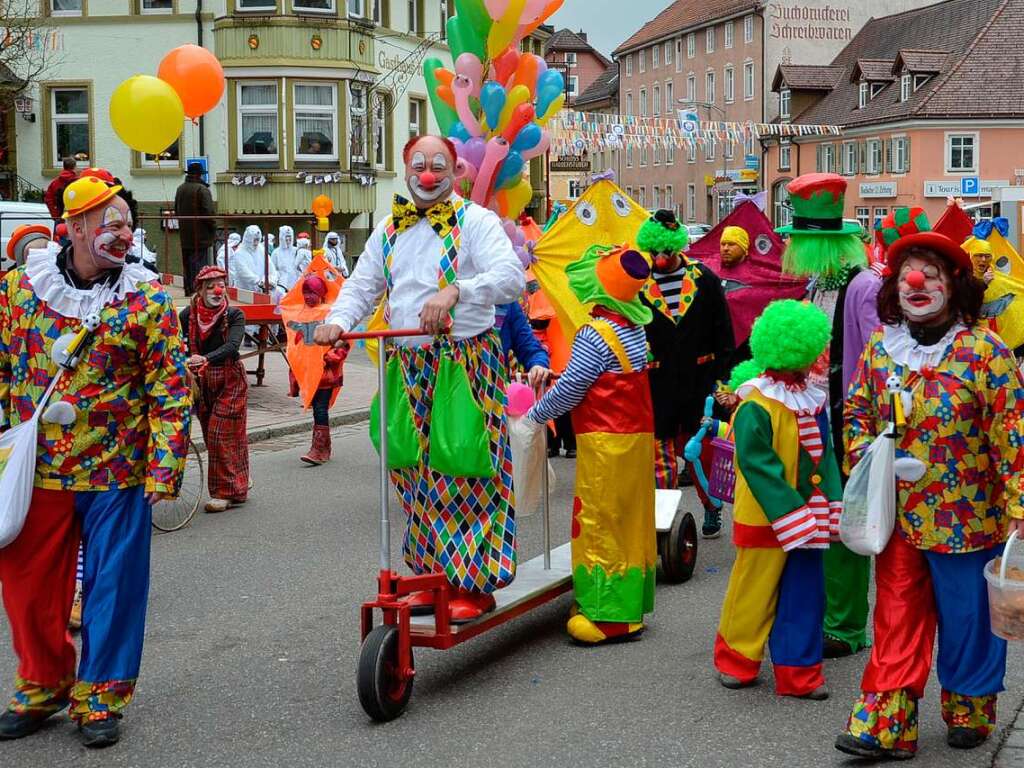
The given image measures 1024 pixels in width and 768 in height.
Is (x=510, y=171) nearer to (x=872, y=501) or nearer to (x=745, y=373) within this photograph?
(x=745, y=373)

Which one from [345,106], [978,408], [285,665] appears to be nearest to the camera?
[978,408]

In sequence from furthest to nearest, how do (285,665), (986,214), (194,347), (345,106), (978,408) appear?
A: (986,214)
(345,106)
(194,347)
(285,665)
(978,408)

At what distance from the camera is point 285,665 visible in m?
5.98

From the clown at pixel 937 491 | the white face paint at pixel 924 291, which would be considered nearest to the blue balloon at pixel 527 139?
the clown at pixel 937 491

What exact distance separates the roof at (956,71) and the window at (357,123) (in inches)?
1031

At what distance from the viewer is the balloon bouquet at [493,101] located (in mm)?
9766

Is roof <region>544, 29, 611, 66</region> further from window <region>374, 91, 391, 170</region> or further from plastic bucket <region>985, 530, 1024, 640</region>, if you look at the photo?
plastic bucket <region>985, 530, 1024, 640</region>

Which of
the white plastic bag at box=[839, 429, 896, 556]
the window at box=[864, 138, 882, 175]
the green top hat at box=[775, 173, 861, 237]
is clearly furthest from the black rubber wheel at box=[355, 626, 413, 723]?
the window at box=[864, 138, 882, 175]

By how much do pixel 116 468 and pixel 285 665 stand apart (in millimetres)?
1360

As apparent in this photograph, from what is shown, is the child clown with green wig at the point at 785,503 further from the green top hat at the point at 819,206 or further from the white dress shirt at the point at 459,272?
the green top hat at the point at 819,206

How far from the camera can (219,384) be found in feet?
31.8

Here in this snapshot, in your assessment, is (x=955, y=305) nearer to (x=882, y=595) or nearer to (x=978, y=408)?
(x=978, y=408)

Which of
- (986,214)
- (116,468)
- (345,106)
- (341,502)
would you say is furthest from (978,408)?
(986,214)

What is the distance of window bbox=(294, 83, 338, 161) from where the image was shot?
34.0 meters
